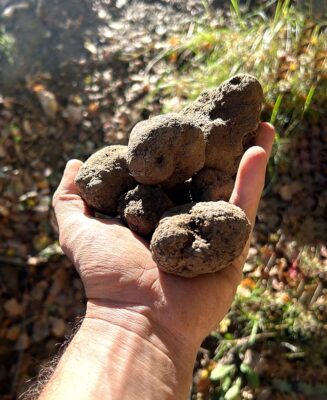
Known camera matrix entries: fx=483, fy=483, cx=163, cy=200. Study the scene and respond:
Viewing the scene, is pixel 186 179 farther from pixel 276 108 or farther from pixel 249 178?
pixel 276 108

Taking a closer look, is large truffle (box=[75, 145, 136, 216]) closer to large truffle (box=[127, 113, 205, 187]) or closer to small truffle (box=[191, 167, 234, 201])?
large truffle (box=[127, 113, 205, 187])

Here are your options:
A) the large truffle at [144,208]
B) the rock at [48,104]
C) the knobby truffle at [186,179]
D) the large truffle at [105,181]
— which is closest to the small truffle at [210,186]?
the knobby truffle at [186,179]

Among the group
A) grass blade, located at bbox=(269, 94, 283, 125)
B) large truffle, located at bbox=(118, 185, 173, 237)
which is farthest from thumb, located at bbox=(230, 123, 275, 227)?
grass blade, located at bbox=(269, 94, 283, 125)

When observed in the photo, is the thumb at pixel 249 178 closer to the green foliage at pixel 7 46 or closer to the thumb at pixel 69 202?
the thumb at pixel 69 202

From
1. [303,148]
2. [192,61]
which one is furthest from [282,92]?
[192,61]

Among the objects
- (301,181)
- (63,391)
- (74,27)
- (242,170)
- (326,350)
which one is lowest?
(326,350)

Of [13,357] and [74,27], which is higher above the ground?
[74,27]

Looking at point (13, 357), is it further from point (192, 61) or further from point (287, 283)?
point (192, 61)
